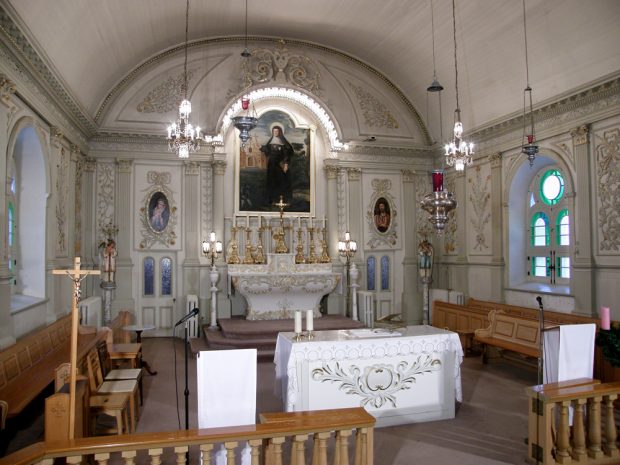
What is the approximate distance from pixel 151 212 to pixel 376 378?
8.20 m

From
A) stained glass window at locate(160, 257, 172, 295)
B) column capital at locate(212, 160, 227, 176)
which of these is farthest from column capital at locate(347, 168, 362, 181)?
stained glass window at locate(160, 257, 172, 295)

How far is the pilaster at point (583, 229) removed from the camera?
9133mm

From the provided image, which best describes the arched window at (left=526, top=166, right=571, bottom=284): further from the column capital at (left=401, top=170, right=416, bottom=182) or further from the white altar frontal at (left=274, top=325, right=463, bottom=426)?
the white altar frontal at (left=274, top=325, right=463, bottom=426)

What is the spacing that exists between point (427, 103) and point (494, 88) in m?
2.68

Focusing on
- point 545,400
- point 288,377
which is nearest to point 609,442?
point 545,400

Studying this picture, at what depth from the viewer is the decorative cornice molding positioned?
6624 millimetres

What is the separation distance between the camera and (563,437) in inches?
186

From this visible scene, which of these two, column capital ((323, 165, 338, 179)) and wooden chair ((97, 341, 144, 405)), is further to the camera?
column capital ((323, 165, 338, 179))

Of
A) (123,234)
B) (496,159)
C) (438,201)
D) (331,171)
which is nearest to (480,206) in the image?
(496,159)

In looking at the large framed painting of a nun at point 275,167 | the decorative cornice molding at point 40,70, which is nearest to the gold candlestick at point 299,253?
the large framed painting of a nun at point 275,167

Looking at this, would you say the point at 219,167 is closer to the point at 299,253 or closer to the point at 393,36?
the point at 299,253

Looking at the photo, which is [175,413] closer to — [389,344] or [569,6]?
[389,344]

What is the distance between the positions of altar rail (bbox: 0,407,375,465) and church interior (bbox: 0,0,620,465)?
3.2 inches

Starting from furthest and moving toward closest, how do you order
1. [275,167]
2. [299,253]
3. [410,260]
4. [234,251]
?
[410,260]
[275,167]
[299,253]
[234,251]
